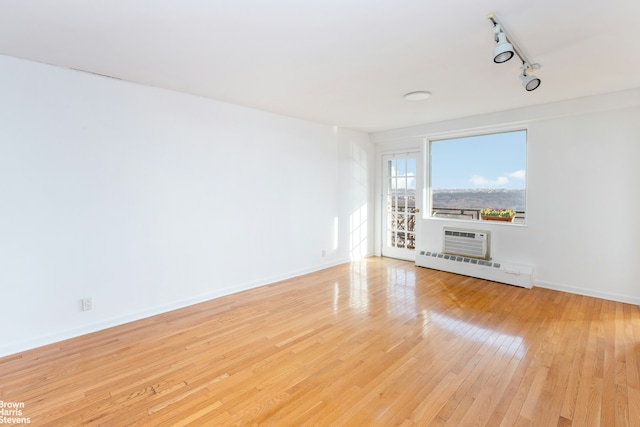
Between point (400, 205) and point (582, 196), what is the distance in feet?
8.95

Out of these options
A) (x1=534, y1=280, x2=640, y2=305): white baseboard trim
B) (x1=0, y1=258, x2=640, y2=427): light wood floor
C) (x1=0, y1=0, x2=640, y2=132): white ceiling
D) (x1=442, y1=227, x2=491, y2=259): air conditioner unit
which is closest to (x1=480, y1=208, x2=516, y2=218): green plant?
(x1=442, y1=227, x2=491, y2=259): air conditioner unit

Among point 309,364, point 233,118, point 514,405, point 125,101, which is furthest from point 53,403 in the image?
point 233,118

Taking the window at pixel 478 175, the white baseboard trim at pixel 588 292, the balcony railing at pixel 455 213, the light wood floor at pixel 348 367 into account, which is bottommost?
the light wood floor at pixel 348 367

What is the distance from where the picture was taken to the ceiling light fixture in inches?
135

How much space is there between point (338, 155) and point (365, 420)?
167 inches

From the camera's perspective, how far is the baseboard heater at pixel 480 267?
422cm

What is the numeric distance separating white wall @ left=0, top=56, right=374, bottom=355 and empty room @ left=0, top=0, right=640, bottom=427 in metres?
0.02

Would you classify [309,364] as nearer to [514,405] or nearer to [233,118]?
[514,405]

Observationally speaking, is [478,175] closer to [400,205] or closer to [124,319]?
[400,205]

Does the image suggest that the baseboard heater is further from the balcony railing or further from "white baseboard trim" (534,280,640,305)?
the balcony railing

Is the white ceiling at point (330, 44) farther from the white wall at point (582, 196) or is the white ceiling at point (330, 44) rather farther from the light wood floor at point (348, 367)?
the light wood floor at point (348, 367)

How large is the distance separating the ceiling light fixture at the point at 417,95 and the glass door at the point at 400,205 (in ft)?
6.86

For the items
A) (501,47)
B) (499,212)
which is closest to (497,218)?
(499,212)

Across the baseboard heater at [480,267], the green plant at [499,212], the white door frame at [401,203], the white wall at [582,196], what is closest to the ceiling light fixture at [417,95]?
the white wall at [582,196]
